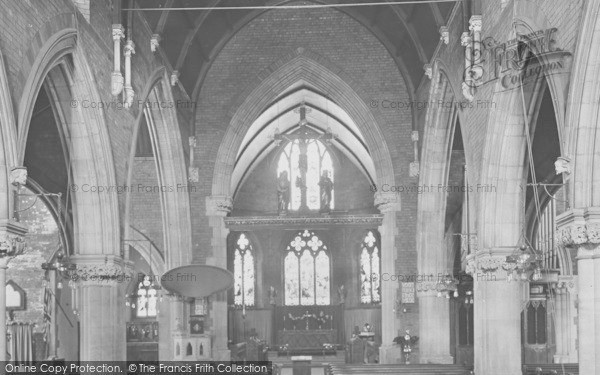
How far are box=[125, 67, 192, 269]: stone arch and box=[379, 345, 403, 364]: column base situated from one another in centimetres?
668

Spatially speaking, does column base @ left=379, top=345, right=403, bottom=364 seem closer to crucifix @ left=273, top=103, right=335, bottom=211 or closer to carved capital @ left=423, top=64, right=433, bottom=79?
crucifix @ left=273, top=103, right=335, bottom=211

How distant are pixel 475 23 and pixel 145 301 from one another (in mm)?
22608

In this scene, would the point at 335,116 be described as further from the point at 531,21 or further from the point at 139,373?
the point at 531,21

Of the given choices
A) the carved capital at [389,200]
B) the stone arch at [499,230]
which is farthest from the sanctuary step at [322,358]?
the stone arch at [499,230]

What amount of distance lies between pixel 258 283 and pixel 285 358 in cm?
600

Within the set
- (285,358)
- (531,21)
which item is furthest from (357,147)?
(531,21)

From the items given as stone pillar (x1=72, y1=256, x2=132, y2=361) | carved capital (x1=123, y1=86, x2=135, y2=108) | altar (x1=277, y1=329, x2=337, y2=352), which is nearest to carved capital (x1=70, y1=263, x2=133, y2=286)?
stone pillar (x1=72, y1=256, x2=132, y2=361)

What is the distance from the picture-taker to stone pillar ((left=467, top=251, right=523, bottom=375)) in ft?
65.2

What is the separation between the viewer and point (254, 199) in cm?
4462

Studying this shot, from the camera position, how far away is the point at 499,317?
65.6ft

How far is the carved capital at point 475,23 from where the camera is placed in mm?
20797

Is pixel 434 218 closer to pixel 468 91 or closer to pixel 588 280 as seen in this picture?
pixel 468 91

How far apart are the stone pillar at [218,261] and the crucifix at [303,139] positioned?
3.95 m

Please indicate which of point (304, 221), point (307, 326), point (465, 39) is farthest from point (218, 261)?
point (465, 39)
